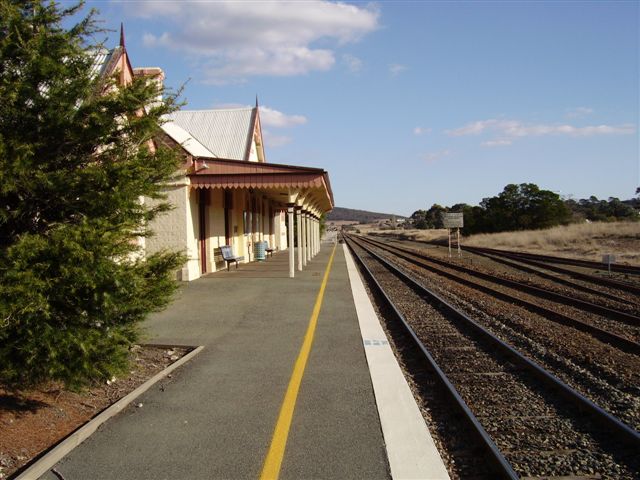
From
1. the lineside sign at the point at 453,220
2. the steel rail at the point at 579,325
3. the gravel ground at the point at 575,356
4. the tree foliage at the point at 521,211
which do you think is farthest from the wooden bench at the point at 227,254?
the tree foliage at the point at 521,211

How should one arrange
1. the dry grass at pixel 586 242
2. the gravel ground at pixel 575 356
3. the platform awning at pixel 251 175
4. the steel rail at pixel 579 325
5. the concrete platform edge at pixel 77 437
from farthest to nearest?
1. the dry grass at pixel 586 242
2. the platform awning at pixel 251 175
3. the steel rail at pixel 579 325
4. the gravel ground at pixel 575 356
5. the concrete platform edge at pixel 77 437

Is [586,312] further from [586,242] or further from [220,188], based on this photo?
[586,242]

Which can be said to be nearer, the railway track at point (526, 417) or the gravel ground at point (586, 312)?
the railway track at point (526, 417)

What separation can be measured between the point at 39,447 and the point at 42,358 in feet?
2.52

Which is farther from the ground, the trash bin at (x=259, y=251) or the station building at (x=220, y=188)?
the station building at (x=220, y=188)

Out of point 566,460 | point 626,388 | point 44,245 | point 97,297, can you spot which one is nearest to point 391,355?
point 626,388

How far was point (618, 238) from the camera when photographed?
4128cm

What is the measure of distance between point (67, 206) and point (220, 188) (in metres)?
13.7

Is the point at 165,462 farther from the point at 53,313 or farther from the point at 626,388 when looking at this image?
the point at 626,388

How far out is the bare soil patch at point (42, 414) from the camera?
412cm

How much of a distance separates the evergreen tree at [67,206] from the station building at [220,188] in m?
0.73

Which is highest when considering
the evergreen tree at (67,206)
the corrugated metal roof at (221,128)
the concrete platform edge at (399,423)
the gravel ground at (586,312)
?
the corrugated metal roof at (221,128)

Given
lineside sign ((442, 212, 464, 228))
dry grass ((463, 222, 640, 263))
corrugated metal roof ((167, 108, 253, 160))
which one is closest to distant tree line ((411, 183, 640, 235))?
dry grass ((463, 222, 640, 263))

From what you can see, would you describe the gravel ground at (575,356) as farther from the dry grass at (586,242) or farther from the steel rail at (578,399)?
the dry grass at (586,242)
